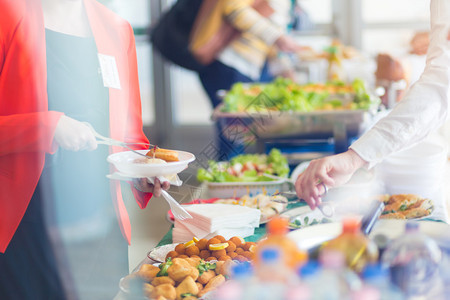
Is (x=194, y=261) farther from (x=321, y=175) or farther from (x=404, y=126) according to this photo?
(x=404, y=126)

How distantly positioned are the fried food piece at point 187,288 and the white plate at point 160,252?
19 cm

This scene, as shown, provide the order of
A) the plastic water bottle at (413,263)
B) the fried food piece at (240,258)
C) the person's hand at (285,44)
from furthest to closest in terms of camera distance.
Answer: the person's hand at (285,44) < the fried food piece at (240,258) < the plastic water bottle at (413,263)

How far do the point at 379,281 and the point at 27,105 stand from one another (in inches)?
29.5

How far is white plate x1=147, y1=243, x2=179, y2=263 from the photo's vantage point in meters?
1.16

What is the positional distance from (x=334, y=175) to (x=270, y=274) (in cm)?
59

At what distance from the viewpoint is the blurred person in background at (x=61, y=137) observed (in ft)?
3.41

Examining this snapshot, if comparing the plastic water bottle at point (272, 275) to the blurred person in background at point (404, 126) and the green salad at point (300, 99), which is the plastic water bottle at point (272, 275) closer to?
the blurred person in background at point (404, 126)

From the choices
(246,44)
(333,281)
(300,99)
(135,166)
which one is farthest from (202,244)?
(246,44)

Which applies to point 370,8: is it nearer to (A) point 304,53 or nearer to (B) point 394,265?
(A) point 304,53

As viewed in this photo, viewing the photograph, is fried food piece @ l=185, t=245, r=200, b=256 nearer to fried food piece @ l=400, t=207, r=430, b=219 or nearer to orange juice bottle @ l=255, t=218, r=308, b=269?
orange juice bottle @ l=255, t=218, r=308, b=269

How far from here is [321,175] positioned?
43.9 inches

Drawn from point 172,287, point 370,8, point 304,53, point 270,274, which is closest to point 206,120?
point 304,53

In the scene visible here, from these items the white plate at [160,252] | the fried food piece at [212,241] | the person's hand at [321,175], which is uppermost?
the person's hand at [321,175]

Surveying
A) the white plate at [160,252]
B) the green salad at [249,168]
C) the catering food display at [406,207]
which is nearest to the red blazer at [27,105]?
the white plate at [160,252]
